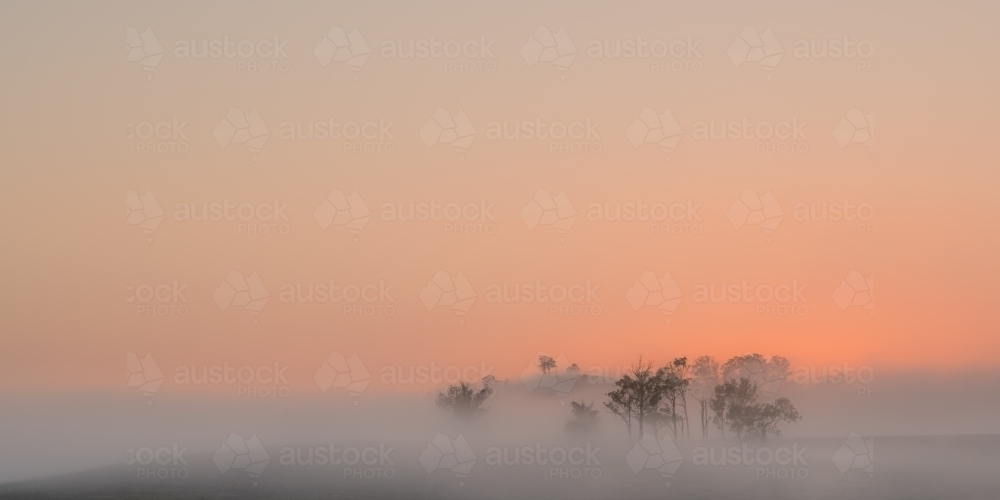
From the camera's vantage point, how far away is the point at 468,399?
188750mm

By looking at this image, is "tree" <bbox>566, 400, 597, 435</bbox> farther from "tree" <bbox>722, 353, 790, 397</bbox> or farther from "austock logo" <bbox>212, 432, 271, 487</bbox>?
"austock logo" <bbox>212, 432, 271, 487</bbox>

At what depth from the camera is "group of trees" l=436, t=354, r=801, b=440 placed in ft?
532

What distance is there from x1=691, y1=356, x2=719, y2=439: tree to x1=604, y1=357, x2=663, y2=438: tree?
974 inches

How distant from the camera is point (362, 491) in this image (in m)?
102

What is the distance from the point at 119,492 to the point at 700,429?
126110 mm

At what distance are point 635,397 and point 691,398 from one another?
27.2m

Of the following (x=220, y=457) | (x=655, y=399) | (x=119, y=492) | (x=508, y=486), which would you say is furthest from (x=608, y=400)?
(x=119, y=492)

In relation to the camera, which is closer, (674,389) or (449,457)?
(449,457)

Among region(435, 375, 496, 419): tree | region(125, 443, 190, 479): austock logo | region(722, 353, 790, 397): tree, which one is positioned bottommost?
region(125, 443, 190, 479): austock logo

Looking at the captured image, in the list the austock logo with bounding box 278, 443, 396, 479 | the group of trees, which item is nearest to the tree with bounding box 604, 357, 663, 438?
the group of trees

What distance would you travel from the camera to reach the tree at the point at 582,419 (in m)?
177

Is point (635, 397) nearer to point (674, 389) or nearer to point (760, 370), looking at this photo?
point (674, 389)

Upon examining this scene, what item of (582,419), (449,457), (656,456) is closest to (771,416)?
(582,419)

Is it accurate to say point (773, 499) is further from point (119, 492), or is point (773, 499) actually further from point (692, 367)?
point (692, 367)
